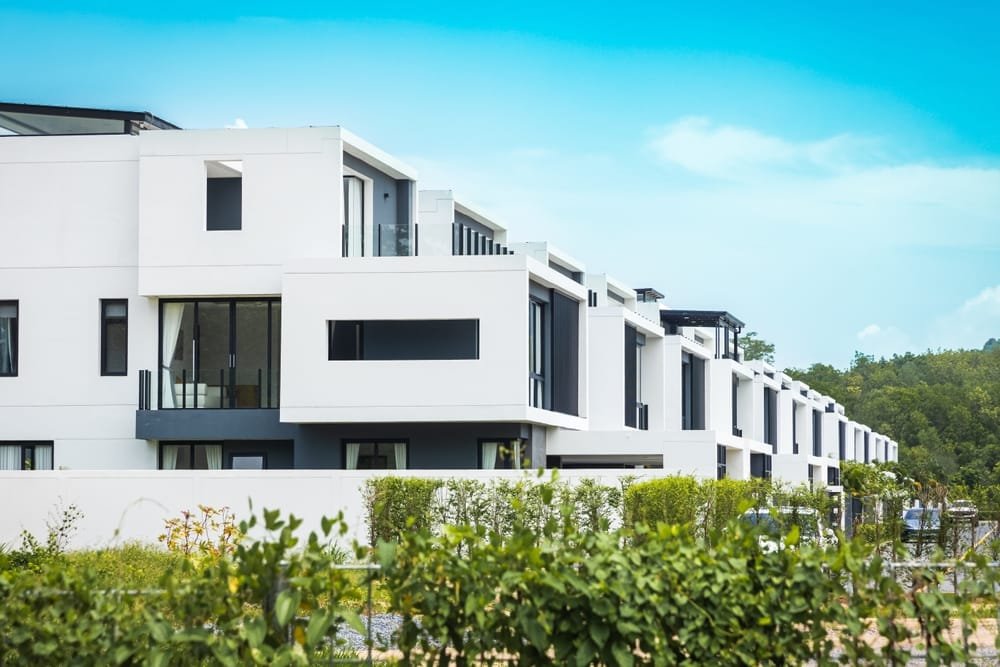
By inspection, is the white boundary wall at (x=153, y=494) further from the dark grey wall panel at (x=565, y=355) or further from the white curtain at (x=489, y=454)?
the dark grey wall panel at (x=565, y=355)

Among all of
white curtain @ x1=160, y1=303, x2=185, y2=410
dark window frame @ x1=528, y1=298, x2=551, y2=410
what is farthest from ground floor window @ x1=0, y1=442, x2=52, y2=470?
dark window frame @ x1=528, y1=298, x2=551, y2=410

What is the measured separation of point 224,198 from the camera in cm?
3095

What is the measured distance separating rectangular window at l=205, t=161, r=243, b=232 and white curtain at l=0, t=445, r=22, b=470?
6.28m

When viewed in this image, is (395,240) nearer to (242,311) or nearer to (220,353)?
(242,311)

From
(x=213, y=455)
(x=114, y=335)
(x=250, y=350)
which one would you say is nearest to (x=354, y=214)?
(x=250, y=350)

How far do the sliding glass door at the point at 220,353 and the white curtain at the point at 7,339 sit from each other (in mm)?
3376

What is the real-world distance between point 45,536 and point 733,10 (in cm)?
1765

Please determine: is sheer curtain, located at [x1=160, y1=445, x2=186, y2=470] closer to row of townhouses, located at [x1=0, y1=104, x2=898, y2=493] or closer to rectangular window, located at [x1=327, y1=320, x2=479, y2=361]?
row of townhouses, located at [x1=0, y1=104, x2=898, y2=493]

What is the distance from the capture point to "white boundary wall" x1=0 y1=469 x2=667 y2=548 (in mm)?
24672

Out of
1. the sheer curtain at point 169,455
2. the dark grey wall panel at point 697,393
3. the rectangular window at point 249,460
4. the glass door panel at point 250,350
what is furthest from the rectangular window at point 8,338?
the dark grey wall panel at point 697,393

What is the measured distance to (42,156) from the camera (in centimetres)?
3047

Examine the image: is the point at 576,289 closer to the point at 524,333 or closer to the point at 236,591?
the point at 524,333

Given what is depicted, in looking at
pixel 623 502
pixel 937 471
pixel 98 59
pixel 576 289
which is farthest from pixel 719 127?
pixel 937 471

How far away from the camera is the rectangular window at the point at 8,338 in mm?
30484
